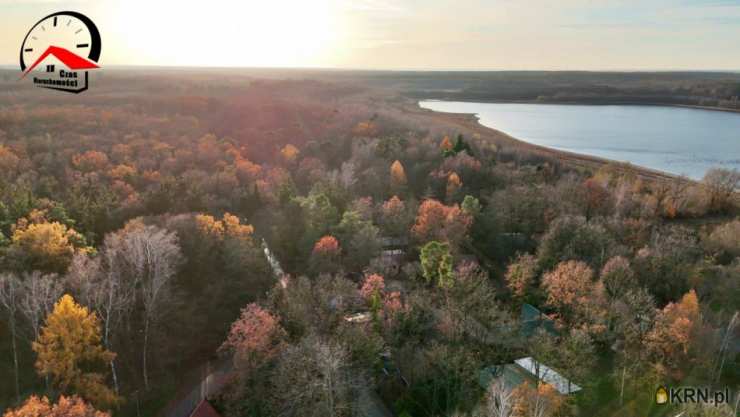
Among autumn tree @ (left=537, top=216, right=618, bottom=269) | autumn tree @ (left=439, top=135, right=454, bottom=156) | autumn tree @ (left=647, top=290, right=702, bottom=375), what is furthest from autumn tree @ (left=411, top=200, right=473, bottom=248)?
autumn tree @ (left=439, top=135, right=454, bottom=156)

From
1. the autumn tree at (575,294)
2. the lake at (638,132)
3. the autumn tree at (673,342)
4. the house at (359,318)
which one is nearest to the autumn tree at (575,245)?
the autumn tree at (575,294)

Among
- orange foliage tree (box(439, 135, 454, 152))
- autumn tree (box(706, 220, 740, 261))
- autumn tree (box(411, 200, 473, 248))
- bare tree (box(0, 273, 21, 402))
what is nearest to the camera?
bare tree (box(0, 273, 21, 402))

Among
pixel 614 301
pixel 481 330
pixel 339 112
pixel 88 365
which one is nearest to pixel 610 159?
pixel 339 112

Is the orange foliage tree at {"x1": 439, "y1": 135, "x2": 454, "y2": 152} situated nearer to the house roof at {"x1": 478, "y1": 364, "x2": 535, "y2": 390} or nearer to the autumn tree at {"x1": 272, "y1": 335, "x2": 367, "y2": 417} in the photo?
the house roof at {"x1": 478, "y1": 364, "x2": 535, "y2": 390}

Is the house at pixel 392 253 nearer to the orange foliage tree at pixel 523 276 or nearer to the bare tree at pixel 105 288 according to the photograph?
the orange foliage tree at pixel 523 276

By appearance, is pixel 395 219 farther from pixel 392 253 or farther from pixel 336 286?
pixel 336 286

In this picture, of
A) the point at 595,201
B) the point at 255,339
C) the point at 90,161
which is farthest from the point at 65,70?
the point at 595,201
